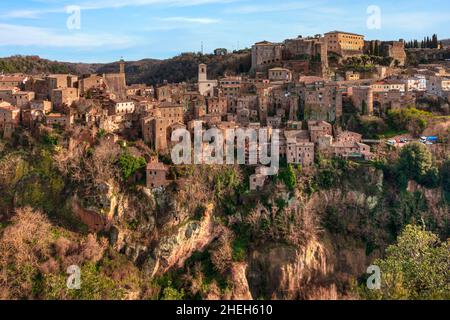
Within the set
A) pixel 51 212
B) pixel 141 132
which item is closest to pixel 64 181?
pixel 51 212

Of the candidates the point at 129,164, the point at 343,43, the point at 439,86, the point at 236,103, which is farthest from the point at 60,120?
the point at 343,43

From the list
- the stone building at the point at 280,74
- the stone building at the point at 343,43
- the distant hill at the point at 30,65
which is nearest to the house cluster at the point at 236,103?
the stone building at the point at 280,74

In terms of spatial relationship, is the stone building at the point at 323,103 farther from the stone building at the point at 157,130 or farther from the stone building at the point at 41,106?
the stone building at the point at 41,106

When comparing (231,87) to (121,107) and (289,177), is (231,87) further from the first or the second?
(289,177)

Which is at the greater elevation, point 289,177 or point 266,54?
point 266,54

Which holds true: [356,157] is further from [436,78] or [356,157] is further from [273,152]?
[436,78]

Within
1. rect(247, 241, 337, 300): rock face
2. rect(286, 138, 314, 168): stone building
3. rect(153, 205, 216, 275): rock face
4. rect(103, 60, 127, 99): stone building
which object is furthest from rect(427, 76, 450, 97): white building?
rect(103, 60, 127, 99): stone building
